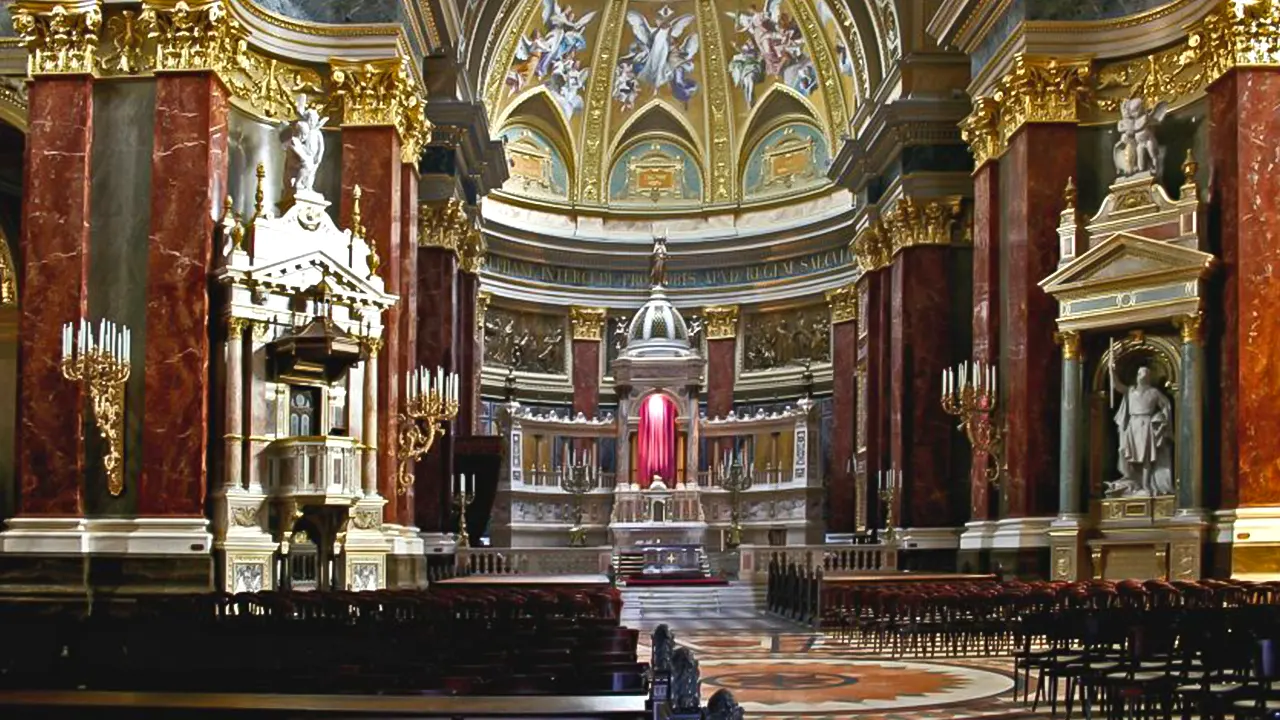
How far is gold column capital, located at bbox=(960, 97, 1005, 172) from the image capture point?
2497 centimetres

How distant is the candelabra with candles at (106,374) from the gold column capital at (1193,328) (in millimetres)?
13410

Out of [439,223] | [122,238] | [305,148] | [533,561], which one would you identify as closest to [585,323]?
[533,561]

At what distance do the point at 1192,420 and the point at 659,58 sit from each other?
1076 inches

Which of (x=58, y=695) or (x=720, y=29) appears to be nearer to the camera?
(x=58, y=695)

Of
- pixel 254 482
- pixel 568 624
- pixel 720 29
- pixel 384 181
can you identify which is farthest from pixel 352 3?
pixel 720 29

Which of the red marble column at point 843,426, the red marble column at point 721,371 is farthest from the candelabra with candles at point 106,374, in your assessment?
the red marble column at point 721,371

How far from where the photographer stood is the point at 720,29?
144 ft

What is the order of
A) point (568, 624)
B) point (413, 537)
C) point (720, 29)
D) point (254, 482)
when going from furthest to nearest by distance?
point (720, 29), point (413, 537), point (254, 482), point (568, 624)

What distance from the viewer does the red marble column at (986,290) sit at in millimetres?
24906

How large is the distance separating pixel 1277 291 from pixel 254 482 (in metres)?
13.0

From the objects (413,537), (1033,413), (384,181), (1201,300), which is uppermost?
(384,181)

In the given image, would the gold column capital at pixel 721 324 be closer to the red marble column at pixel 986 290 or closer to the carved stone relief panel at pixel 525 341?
the carved stone relief panel at pixel 525 341

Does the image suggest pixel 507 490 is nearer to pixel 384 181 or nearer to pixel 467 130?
pixel 467 130

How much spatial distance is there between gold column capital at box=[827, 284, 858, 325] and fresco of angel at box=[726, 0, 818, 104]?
5954mm
